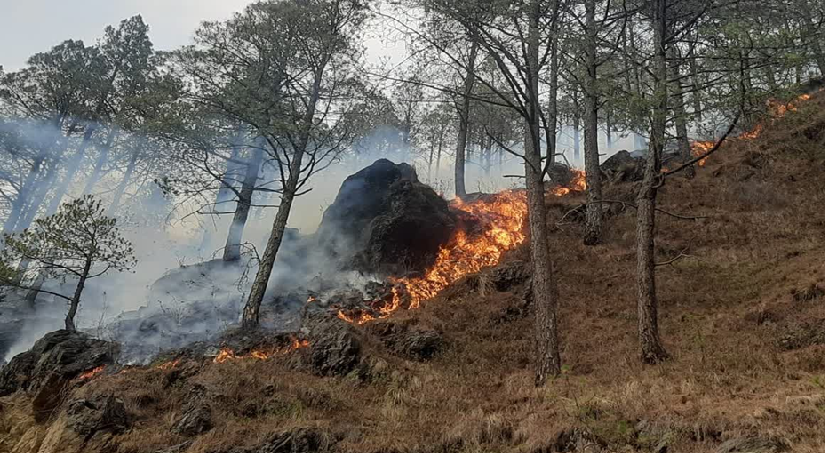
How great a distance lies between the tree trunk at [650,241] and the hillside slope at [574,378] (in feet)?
1.59

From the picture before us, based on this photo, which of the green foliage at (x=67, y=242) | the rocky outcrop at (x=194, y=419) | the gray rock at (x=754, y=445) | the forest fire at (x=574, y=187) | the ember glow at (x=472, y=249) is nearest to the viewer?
the gray rock at (x=754, y=445)

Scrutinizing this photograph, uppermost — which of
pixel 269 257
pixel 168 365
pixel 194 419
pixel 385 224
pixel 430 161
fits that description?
pixel 430 161

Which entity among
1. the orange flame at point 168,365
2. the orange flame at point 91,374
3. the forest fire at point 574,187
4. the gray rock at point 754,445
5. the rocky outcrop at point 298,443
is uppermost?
the forest fire at point 574,187

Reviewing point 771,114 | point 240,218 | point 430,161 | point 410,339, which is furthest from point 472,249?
point 430,161

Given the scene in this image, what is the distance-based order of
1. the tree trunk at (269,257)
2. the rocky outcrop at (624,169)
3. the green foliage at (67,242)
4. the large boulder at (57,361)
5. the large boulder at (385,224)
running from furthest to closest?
the rocky outcrop at (624,169) → the large boulder at (385,224) → the tree trunk at (269,257) → the green foliage at (67,242) → the large boulder at (57,361)

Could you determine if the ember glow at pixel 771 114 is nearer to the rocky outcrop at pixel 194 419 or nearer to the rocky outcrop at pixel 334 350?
the rocky outcrop at pixel 334 350

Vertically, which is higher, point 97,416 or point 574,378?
point 574,378

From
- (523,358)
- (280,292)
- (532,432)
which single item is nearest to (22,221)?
(280,292)

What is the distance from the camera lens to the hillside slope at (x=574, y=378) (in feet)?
20.8

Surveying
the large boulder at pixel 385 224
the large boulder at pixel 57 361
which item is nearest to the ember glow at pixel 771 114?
the large boulder at pixel 385 224

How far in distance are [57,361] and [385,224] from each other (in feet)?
37.4

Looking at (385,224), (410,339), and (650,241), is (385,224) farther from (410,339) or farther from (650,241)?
(650,241)

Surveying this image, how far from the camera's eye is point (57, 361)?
12180 millimetres

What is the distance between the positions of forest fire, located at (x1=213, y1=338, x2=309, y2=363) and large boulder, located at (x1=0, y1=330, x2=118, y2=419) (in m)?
3.12
